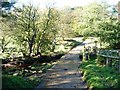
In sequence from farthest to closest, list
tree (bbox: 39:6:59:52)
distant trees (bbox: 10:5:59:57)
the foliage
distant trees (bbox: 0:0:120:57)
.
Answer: tree (bbox: 39:6:59:52)
distant trees (bbox: 10:5:59:57)
distant trees (bbox: 0:0:120:57)
the foliage

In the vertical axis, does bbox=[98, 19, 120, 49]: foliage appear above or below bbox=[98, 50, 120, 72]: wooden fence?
above

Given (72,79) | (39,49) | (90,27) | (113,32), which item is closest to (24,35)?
(39,49)

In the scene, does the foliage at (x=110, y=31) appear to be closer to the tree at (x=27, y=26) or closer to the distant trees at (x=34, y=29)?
the distant trees at (x=34, y=29)

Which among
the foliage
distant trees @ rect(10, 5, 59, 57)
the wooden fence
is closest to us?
the wooden fence

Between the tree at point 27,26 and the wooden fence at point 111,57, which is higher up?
the tree at point 27,26

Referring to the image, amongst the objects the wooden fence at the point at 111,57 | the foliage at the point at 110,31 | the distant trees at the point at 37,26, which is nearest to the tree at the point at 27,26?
the distant trees at the point at 37,26

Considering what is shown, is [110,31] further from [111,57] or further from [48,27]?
[48,27]

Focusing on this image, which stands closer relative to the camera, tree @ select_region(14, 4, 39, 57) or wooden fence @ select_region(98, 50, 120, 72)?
wooden fence @ select_region(98, 50, 120, 72)

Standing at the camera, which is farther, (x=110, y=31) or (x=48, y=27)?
(x=48, y=27)

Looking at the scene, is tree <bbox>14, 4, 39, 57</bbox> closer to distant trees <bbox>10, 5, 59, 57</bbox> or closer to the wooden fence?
distant trees <bbox>10, 5, 59, 57</bbox>

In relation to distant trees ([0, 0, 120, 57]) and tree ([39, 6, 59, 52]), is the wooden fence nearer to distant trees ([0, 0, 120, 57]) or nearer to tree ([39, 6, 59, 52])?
distant trees ([0, 0, 120, 57])

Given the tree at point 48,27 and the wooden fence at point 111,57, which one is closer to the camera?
the wooden fence at point 111,57

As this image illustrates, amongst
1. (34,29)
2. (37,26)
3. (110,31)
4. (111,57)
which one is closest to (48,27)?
(37,26)

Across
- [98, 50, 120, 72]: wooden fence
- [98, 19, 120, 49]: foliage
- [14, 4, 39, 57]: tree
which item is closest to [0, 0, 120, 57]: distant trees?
[14, 4, 39, 57]: tree
